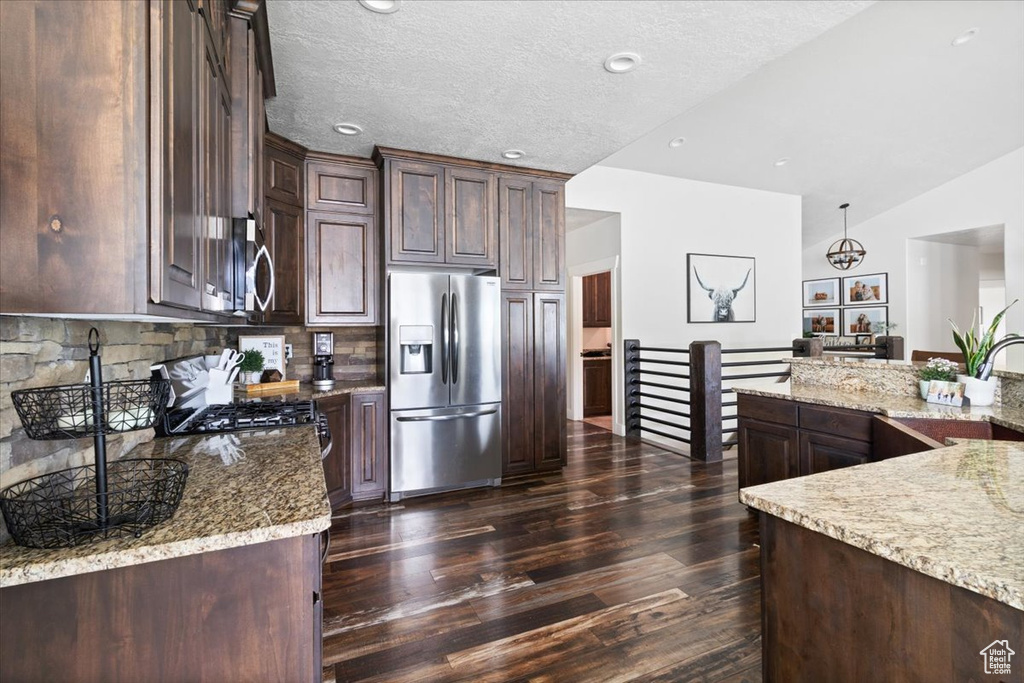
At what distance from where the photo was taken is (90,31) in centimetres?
85

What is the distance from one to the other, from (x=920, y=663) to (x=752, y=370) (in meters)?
5.93

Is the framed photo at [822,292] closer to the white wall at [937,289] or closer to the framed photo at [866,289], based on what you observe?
the framed photo at [866,289]

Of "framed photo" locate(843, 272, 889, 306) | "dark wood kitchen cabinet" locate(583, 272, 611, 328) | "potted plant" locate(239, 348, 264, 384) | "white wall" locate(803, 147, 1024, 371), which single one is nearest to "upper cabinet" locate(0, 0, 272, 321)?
"potted plant" locate(239, 348, 264, 384)

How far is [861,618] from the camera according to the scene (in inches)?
36.4

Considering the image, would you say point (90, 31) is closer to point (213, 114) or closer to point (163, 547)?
point (213, 114)

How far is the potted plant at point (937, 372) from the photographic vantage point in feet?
8.08

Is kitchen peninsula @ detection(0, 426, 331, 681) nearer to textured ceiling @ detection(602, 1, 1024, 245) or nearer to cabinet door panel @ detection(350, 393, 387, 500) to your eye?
cabinet door panel @ detection(350, 393, 387, 500)

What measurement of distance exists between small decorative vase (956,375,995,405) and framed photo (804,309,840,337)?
275 inches

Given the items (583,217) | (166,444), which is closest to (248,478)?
(166,444)

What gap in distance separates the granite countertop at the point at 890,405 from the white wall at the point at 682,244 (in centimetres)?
258

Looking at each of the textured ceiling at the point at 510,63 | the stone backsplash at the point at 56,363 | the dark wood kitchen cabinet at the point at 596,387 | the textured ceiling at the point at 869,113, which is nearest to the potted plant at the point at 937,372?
A: the textured ceiling at the point at 510,63

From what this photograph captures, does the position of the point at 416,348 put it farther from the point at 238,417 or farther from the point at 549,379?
the point at 238,417

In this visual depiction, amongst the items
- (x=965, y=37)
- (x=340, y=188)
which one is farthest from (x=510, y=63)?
(x=965, y=37)

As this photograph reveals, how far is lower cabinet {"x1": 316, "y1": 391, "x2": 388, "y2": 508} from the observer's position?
3.30 m
